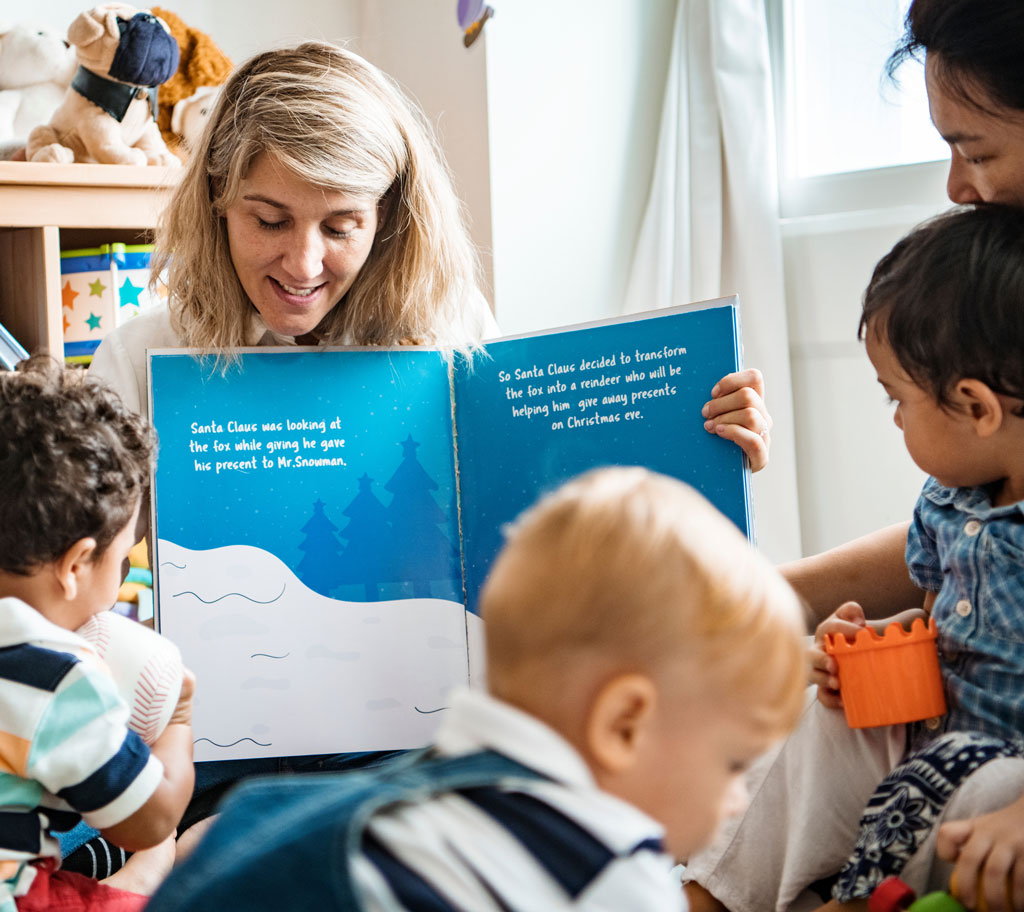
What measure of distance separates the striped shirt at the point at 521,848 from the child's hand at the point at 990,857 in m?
0.35

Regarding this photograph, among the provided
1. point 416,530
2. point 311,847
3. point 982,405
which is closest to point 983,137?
point 982,405

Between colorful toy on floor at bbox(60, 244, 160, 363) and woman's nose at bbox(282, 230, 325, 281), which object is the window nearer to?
woman's nose at bbox(282, 230, 325, 281)

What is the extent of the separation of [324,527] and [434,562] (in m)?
0.14

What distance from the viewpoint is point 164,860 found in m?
1.17

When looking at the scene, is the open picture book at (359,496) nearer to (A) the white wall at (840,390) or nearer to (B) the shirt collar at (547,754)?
(B) the shirt collar at (547,754)

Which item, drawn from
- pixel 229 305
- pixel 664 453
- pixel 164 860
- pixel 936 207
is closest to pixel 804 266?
pixel 936 207

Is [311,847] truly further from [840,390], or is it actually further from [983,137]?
[840,390]

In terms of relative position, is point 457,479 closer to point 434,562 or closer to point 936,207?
point 434,562

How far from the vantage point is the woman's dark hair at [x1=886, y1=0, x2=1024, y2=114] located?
0.99 metres

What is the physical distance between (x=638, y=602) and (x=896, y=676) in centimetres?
50

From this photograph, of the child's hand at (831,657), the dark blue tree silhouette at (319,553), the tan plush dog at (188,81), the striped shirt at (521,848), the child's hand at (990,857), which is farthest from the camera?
the tan plush dog at (188,81)

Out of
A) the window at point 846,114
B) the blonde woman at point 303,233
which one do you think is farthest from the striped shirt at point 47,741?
the window at point 846,114

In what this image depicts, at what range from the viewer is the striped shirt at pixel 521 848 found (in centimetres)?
56

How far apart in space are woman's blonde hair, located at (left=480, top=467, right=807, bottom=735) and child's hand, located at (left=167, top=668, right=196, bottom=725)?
0.56 metres
